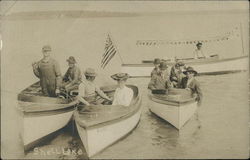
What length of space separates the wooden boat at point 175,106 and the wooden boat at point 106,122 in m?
0.09

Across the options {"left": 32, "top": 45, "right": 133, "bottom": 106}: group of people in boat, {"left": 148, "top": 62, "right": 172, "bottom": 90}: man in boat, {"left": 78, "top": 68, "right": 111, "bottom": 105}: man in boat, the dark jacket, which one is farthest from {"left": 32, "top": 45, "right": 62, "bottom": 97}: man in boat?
the dark jacket

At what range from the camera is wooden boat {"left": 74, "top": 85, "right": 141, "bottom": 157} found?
2.36m

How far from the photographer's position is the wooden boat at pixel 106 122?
2363 millimetres

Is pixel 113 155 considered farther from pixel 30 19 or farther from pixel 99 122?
pixel 30 19

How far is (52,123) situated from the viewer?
245 centimetres

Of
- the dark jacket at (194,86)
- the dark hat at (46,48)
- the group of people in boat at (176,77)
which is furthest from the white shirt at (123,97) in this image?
the dark hat at (46,48)

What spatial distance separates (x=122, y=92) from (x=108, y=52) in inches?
7.8

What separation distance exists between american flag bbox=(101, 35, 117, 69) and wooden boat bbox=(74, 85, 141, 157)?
202 mm

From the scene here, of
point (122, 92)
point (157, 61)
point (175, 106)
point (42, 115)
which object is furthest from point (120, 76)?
point (42, 115)

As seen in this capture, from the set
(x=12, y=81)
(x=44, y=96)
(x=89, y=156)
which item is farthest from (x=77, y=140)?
(x=12, y=81)

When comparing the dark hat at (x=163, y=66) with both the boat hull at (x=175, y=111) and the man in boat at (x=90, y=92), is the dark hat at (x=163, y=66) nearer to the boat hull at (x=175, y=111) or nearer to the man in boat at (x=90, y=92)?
the boat hull at (x=175, y=111)

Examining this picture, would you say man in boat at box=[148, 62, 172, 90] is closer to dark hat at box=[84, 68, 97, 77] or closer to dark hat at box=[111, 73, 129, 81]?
dark hat at box=[111, 73, 129, 81]

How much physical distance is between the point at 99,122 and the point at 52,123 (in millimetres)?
244

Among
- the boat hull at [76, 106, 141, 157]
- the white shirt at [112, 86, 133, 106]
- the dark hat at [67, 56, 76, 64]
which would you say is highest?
the dark hat at [67, 56, 76, 64]
